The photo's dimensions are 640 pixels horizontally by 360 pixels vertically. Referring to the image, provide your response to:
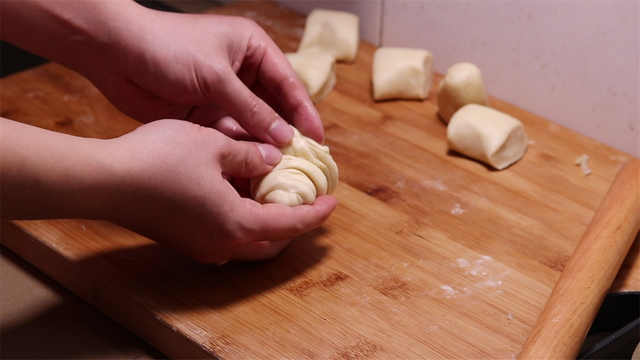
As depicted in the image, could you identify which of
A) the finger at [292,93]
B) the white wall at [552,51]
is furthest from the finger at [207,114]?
the white wall at [552,51]

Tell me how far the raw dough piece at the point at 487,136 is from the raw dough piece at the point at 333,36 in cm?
48

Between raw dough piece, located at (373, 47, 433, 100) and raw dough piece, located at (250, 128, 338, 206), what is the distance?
1.61 feet

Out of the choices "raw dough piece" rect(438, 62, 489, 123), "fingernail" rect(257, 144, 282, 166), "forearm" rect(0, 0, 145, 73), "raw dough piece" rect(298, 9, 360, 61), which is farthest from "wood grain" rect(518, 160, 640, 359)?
"forearm" rect(0, 0, 145, 73)

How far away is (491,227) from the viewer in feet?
4.43

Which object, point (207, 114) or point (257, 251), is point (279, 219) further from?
point (207, 114)

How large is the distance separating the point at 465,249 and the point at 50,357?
33.1 inches

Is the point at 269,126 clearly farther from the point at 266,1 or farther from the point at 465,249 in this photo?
the point at 266,1

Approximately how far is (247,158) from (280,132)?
0.41ft

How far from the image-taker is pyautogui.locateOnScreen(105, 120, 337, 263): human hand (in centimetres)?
100

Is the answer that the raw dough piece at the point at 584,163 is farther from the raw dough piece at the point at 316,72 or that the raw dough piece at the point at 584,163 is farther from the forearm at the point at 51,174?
the forearm at the point at 51,174

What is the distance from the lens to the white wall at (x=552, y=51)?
154 centimetres

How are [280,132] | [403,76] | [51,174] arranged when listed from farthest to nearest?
1. [403,76]
2. [280,132]
3. [51,174]

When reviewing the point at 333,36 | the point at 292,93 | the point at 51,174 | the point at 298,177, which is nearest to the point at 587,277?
the point at 298,177

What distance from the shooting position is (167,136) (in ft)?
3.40
